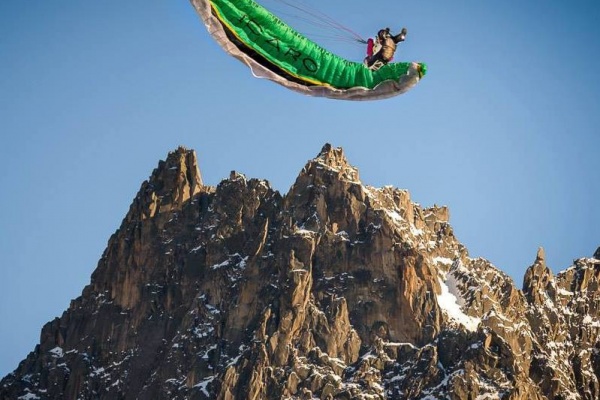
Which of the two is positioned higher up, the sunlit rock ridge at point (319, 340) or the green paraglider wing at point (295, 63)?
the sunlit rock ridge at point (319, 340)

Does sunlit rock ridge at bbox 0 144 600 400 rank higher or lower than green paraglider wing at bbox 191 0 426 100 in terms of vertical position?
higher

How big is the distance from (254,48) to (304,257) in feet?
460

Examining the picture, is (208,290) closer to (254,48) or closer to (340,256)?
(340,256)

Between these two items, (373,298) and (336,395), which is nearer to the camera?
(336,395)

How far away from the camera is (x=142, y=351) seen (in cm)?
19688

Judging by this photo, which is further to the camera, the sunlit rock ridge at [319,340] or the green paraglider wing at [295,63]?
the sunlit rock ridge at [319,340]

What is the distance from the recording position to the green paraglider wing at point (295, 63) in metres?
52.6

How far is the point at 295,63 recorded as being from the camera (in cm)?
5400

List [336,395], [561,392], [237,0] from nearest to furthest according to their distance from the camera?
[237,0], [336,395], [561,392]

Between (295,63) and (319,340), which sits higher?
(319,340)

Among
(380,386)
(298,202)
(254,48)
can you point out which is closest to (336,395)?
(380,386)

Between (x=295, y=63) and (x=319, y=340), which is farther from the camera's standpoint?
(x=319, y=340)

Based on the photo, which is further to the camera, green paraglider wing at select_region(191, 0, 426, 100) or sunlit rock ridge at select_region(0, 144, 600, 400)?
sunlit rock ridge at select_region(0, 144, 600, 400)

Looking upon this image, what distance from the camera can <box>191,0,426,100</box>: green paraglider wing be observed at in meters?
52.6
